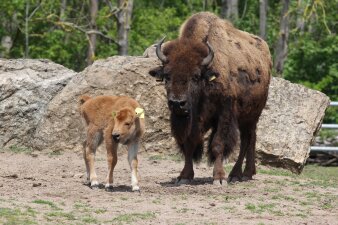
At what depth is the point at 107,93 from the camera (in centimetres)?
1761

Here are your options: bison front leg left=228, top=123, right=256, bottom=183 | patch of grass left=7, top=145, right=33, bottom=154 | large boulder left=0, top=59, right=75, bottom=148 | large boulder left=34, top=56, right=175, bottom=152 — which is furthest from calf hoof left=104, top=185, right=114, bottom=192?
large boulder left=0, top=59, right=75, bottom=148

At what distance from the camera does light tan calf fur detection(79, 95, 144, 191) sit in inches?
500

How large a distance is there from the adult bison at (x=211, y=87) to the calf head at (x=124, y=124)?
0.86 m

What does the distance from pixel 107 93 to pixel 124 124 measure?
16.4 ft

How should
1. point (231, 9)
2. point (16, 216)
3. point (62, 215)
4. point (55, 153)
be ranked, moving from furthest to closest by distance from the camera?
point (231, 9)
point (55, 153)
point (62, 215)
point (16, 216)

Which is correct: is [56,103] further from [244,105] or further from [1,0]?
[1,0]

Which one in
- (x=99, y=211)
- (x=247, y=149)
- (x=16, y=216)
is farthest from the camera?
(x=247, y=149)

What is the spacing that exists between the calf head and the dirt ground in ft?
2.37

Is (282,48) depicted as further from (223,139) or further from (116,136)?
(116,136)

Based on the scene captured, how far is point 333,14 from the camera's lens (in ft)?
111

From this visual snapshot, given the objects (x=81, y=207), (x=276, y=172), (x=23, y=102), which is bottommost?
(x=276, y=172)

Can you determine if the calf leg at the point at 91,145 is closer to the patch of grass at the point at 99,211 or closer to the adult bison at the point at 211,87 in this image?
the adult bison at the point at 211,87

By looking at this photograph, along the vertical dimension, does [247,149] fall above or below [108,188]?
below

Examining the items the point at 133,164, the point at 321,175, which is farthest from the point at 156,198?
the point at 321,175
